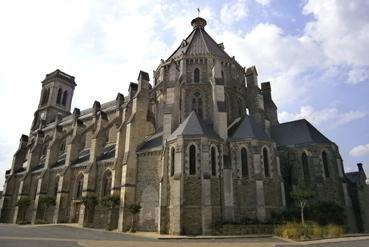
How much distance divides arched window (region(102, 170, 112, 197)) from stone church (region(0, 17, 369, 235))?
0.11m

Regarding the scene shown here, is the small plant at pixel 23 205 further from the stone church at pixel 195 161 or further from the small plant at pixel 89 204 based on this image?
the small plant at pixel 89 204

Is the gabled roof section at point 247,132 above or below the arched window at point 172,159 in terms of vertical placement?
above

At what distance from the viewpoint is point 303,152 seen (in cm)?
2827

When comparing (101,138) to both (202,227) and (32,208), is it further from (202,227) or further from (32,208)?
(202,227)

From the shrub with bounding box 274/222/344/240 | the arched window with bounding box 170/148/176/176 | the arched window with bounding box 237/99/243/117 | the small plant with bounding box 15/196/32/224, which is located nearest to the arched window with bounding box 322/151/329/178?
the shrub with bounding box 274/222/344/240

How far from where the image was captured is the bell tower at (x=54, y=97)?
57094mm

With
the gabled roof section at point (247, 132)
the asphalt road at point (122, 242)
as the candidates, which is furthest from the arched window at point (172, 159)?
the asphalt road at point (122, 242)

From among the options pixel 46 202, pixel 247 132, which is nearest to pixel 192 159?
pixel 247 132

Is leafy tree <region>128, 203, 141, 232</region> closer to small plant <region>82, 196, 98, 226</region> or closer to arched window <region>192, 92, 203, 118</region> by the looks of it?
small plant <region>82, 196, 98, 226</region>

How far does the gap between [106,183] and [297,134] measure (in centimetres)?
2102

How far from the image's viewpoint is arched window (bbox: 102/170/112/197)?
101ft

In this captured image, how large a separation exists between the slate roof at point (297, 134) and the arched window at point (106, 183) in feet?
60.4

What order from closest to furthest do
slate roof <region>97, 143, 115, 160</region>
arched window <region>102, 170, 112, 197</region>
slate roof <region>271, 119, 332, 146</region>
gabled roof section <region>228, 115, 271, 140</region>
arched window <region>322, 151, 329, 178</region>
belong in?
gabled roof section <region>228, 115, 271, 140</region> → arched window <region>322, 151, 329, 178</region> → slate roof <region>271, 119, 332, 146</region> → arched window <region>102, 170, 112, 197</region> → slate roof <region>97, 143, 115, 160</region>

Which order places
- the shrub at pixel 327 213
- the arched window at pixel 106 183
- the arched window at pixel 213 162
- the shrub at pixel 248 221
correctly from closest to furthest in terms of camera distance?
the shrub at pixel 248 221, the shrub at pixel 327 213, the arched window at pixel 213 162, the arched window at pixel 106 183
